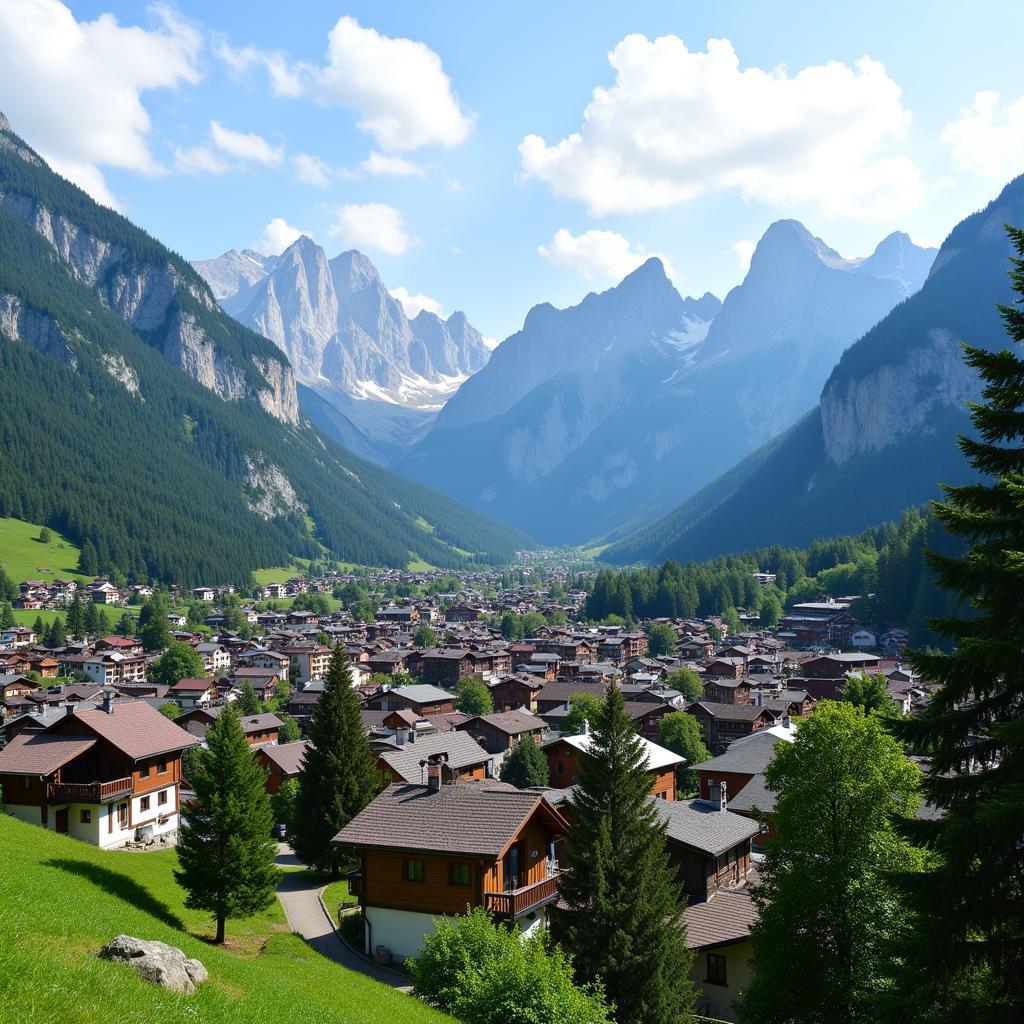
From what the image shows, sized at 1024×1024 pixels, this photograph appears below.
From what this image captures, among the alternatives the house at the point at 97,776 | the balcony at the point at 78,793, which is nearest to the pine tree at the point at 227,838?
the balcony at the point at 78,793

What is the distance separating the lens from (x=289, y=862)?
5059cm

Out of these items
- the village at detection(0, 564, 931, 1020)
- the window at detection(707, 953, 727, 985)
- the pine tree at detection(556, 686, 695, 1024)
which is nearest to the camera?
the pine tree at detection(556, 686, 695, 1024)

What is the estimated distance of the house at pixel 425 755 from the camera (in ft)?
184

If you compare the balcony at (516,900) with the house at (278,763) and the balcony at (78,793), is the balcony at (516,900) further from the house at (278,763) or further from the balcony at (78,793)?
the house at (278,763)

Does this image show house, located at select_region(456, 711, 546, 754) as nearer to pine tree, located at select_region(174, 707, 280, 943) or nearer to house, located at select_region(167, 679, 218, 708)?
house, located at select_region(167, 679, 218, 708)

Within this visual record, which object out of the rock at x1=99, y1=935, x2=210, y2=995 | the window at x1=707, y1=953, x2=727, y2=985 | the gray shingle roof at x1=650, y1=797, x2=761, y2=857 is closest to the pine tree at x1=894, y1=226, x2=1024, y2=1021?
the rock at x1=99, y1=935, x2=210, y2=995

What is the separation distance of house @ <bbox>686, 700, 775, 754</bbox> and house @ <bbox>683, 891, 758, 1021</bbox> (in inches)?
2175

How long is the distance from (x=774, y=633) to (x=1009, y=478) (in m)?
169

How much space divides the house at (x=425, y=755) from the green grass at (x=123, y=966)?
16323mm

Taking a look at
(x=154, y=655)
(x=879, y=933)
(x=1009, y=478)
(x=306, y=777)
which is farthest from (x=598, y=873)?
(x=154, y=655)

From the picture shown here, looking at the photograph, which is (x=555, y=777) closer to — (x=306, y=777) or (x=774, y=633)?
(x=306, y=777)

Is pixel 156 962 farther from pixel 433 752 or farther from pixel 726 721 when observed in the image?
pixel 726 721

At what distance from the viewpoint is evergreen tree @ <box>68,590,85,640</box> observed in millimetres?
167375

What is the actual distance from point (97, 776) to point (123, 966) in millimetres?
32834
